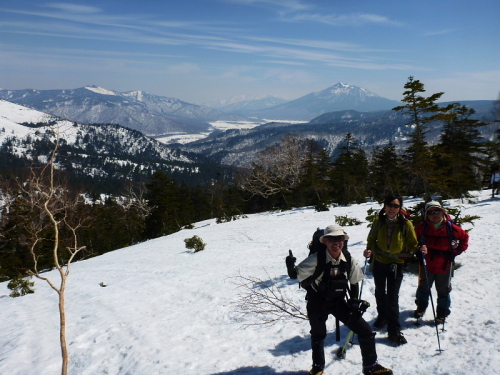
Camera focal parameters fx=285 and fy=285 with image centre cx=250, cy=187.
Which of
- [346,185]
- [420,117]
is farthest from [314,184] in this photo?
[420,117]

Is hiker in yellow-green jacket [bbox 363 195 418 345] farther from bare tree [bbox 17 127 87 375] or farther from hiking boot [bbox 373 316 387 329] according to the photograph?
bare tree [bbox 17 127 87 375]

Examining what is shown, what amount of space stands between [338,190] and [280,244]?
71.7 ft

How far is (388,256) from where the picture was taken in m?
4.51

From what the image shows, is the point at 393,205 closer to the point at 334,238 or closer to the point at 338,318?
the point at 334,238

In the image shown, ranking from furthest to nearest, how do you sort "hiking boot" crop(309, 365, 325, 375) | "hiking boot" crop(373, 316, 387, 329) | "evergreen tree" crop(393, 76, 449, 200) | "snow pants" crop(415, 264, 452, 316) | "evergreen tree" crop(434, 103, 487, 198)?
"evergreen tree" crop(434, 103, 487, 198) < "evergreen tree" crop(393, 76, 449, 200) < "hiking boot" crop(373, 316, 387, 329) < "snow pants" crop(415, 264, 452, 316) < "hiking boot" crop(309, 365, 325, 375)

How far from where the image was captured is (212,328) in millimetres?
6723

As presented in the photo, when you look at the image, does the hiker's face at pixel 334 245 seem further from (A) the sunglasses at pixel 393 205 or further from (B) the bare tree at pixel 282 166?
(B) the bare tree at pixel 282 166

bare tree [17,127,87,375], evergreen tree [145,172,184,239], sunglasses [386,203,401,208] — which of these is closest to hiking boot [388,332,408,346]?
sunglasses [386,203,401,208]

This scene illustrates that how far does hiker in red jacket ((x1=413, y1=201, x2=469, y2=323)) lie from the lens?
14.8ft

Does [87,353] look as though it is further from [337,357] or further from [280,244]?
[280,244]

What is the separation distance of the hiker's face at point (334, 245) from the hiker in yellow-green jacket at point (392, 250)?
1160 mm

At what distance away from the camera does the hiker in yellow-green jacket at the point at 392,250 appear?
4438 mm

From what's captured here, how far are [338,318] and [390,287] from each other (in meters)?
1.31

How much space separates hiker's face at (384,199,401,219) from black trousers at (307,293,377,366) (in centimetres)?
159
